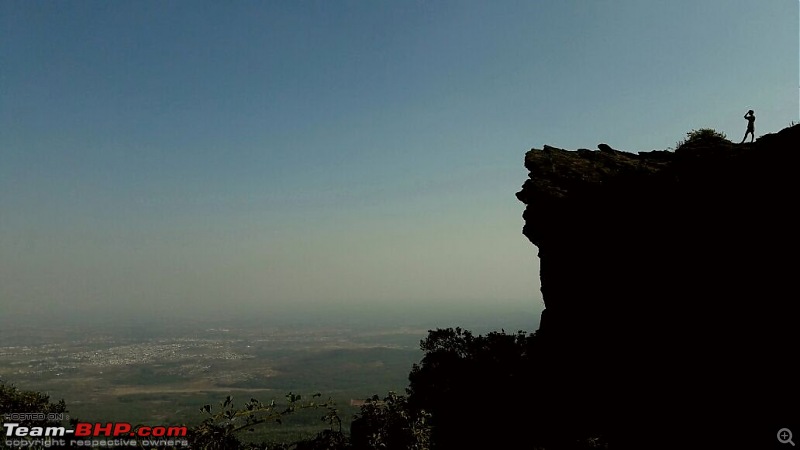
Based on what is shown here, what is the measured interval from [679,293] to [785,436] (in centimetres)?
572

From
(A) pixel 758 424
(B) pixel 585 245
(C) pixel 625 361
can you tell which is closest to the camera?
(A) pixel 758 424

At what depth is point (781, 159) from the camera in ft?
49.0

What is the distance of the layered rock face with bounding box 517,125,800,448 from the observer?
13.8m

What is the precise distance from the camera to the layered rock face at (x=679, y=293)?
13.8 meters

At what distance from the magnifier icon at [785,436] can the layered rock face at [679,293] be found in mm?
228

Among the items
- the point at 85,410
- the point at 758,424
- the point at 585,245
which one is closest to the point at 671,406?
the point at 758,424

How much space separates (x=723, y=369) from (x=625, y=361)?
4190mm

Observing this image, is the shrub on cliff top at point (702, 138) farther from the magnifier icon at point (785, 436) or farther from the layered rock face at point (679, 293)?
the magnifier icon at point (785, 436)

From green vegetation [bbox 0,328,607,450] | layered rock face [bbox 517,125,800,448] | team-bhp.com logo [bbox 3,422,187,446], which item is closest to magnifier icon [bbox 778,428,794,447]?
layered rock face [bbox 517,125,800,448]

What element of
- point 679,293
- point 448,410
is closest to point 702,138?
point 679,293

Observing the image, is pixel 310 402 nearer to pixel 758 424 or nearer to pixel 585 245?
pixel 758 424

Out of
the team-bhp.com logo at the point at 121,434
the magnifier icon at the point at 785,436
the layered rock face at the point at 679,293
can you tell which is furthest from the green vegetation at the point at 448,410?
the magnifier icon at the point at 785,436

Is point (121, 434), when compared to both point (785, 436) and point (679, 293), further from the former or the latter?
point (679, 293)

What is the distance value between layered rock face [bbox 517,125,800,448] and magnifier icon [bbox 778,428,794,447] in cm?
23
